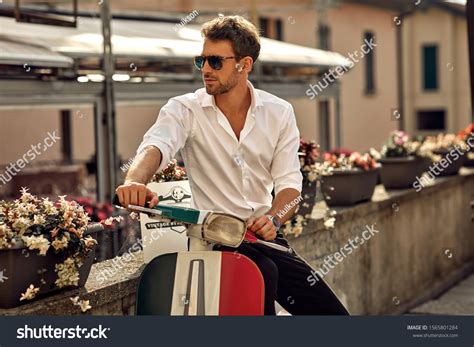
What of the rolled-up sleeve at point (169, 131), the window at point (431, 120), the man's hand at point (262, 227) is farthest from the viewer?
the window at point (431, 120)

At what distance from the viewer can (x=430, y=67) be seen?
119 feet

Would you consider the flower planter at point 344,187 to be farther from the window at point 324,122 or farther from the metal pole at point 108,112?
the window at point 324,122

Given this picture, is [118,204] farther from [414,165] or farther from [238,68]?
[414,165]

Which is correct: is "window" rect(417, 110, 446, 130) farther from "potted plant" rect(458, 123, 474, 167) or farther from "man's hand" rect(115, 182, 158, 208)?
"man's hand" rect(115, 182, 158, 208)

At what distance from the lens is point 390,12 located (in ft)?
107

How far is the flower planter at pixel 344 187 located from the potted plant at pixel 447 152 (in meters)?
2.26

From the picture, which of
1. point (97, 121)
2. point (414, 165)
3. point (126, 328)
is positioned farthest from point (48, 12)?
point (126, 328)

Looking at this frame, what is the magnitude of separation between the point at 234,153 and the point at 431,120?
1350 inches

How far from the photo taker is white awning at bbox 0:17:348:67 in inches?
301

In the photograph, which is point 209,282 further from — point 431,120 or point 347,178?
point 431,120

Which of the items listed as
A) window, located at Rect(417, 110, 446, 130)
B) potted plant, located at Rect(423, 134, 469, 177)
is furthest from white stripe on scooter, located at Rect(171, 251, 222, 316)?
window, located at Rect(417, 110, 446, 130)

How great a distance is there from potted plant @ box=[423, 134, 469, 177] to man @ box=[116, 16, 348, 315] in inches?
221

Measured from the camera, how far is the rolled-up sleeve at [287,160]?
11.0 feet

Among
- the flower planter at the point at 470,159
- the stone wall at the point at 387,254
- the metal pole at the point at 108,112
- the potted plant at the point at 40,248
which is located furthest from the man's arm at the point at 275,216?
the flower planter at the point at 470,159
